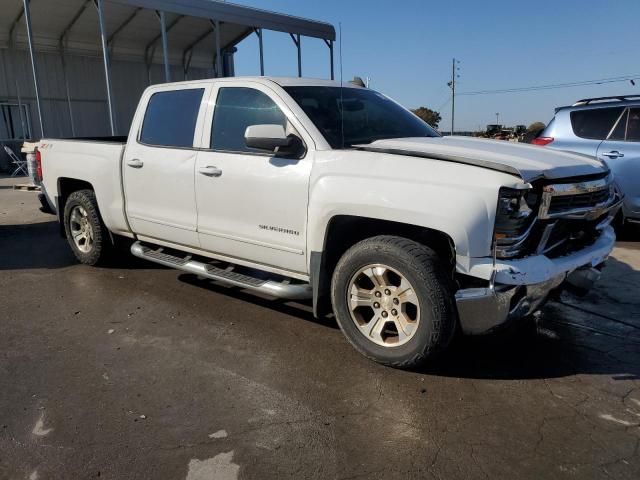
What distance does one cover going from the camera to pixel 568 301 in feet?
15.5

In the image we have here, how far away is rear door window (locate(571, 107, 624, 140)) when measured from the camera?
279 inches

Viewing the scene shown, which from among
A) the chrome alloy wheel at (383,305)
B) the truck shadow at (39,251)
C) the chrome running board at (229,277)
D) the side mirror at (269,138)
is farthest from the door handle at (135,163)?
the chrome alloy wheel at (383,305)

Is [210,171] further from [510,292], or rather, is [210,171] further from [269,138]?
[510,292]

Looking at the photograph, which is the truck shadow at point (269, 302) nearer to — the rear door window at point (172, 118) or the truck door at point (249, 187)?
the truck door at point (249, 187)

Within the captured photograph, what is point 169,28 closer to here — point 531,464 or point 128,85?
point 128,85

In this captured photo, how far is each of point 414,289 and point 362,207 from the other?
60 centimetres

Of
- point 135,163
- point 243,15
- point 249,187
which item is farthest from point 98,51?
point 249,187

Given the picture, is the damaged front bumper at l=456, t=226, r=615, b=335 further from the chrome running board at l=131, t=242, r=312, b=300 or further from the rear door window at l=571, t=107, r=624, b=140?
the rear door window at l=571, t=107, r=624, b=140

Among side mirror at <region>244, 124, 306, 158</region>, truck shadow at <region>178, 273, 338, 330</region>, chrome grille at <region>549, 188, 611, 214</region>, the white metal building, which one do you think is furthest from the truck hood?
the white metal building

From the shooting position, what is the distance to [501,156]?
3223 mm

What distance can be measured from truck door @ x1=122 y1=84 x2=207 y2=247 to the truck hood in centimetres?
169

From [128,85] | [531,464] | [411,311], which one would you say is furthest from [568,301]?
[128,85]

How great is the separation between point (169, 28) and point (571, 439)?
61.6 feet

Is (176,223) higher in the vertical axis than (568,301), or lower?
higher
